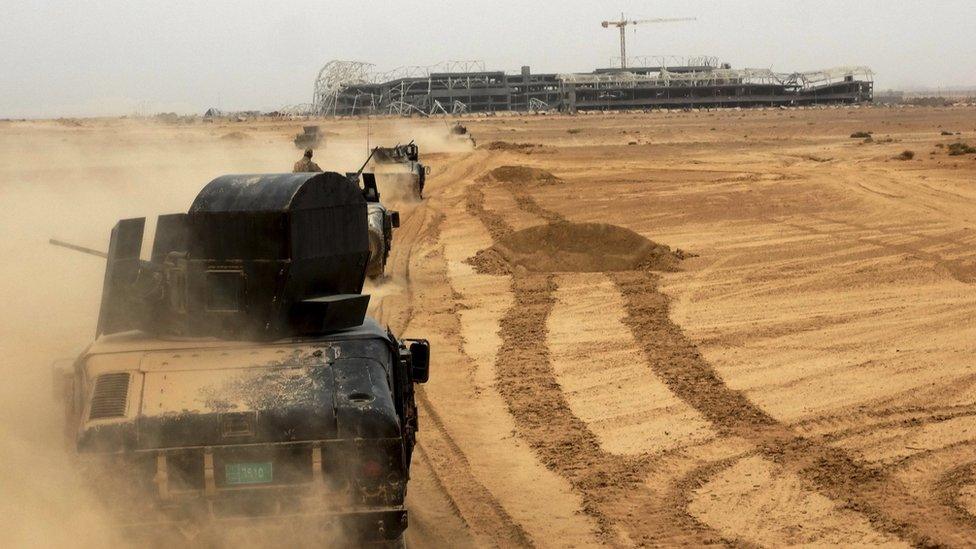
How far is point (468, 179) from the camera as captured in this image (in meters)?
45.2

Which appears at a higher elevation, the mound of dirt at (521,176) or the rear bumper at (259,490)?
the rear bumper at (259,490)

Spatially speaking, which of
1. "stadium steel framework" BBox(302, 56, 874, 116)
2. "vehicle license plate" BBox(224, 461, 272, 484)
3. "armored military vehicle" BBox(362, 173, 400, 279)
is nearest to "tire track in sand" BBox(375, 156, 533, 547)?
"vehicle license plate" BBox(224, 461, 272, 484)

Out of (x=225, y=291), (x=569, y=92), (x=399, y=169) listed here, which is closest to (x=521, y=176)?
(x=399, y=169)

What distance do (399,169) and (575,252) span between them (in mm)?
13868

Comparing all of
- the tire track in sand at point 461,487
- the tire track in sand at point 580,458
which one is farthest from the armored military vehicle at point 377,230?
the tire track in sand at point 461,487

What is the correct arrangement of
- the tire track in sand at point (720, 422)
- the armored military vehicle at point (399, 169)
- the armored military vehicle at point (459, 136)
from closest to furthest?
the tire track in sand at point (720, 422) → the armored military vehicle at point (399, 169) → the armored military vehicle at point (459, 136)

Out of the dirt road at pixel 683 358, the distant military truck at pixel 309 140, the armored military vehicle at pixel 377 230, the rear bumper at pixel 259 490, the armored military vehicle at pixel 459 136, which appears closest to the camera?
the rear bumper at pixel 259 490

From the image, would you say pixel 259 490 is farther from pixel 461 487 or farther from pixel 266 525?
pixel 461 487

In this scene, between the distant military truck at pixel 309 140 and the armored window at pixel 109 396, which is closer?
the armored window at pixel 109 396

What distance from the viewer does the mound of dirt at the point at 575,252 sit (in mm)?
22281

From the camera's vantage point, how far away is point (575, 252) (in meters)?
23.2

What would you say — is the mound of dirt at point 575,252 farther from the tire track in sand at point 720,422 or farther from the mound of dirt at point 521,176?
the mound of dirt at point 521,176

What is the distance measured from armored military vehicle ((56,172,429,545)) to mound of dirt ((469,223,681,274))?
45.0 ft

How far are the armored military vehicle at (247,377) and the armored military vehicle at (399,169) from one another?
27.3 metres
